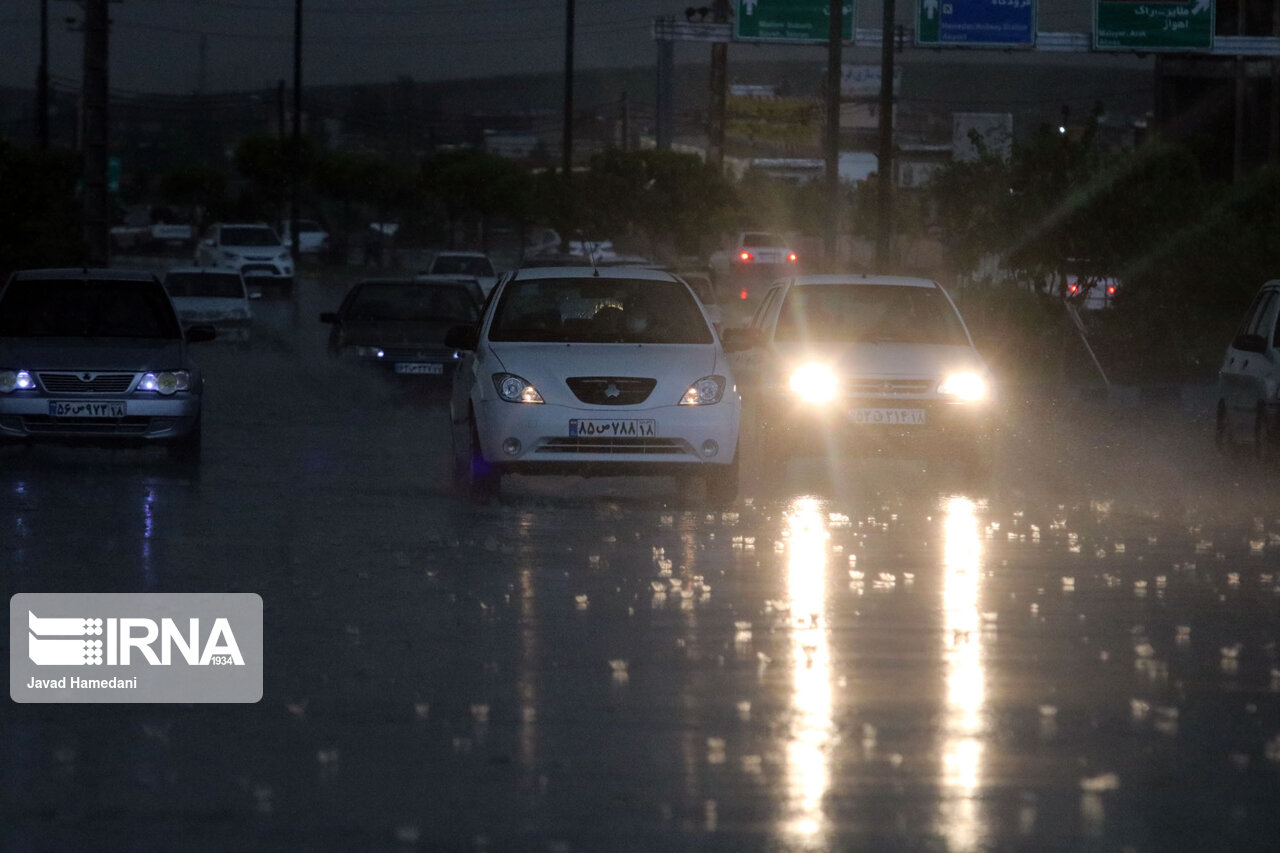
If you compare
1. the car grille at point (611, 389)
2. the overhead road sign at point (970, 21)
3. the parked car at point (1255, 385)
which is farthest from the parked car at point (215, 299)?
the car grille at point (611, 389)

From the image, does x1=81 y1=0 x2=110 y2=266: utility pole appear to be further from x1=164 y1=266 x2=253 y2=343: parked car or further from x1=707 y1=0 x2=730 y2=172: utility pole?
x1=707 y1=0 x2=730 y2=172: utility pole

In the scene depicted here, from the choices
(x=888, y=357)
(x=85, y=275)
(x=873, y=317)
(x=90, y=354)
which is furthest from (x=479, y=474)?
(x=85, y=275)

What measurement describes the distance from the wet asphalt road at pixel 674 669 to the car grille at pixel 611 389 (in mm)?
736

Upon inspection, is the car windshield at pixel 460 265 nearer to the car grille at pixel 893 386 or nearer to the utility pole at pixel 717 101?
the car grille at pixel 893 386

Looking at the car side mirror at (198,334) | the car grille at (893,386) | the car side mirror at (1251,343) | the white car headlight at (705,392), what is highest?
the car side mirror at (1251,343)

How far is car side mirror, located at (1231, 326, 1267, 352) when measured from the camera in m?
16.7

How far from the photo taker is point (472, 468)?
556 inches

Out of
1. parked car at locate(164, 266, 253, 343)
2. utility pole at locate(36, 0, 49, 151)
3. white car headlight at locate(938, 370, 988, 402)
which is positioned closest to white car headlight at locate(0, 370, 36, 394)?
white car headlight at locate(938, 370, 988, 402)

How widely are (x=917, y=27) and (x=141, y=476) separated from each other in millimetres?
34872

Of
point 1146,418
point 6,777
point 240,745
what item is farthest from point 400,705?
point 1146,418

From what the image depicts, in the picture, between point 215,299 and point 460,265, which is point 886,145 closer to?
point 215,299

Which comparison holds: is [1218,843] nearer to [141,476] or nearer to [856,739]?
[856,739]

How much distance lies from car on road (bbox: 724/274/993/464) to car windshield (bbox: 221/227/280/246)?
152 feet

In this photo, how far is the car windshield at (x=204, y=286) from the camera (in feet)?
125
